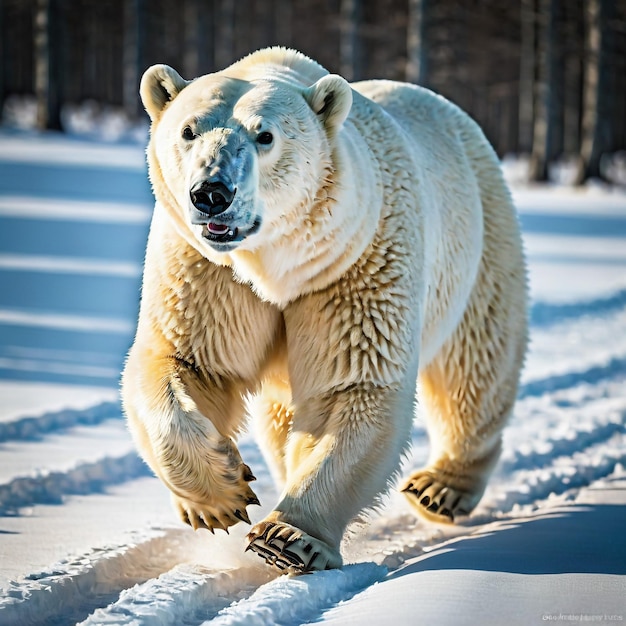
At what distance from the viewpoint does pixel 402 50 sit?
3269 cm

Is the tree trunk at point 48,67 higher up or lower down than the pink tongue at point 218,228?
lower down

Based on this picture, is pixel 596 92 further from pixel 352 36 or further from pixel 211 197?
pixel 211 197

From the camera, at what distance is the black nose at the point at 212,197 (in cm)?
294

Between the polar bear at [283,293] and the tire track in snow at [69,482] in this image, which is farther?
the tire track in snow at [69,482]

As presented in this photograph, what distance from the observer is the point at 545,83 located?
19250mm

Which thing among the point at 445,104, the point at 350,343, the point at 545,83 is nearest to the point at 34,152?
the point at 545,83

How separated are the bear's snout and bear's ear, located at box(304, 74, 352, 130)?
53cm

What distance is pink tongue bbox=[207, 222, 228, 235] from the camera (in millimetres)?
3037

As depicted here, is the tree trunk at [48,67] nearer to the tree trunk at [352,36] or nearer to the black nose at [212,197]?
the tree trunk at [352,36]

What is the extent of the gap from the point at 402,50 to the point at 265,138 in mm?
30606

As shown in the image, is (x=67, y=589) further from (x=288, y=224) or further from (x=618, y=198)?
(x=618, y=198)

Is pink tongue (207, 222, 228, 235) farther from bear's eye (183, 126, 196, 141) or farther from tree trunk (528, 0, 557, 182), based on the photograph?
tree trunk (528, 0, 557, 182)

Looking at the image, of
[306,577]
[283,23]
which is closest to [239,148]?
[306,577]

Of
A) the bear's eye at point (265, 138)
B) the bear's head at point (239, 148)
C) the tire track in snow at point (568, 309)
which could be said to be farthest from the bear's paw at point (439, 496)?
the tire track in snow at point (568, 309)
